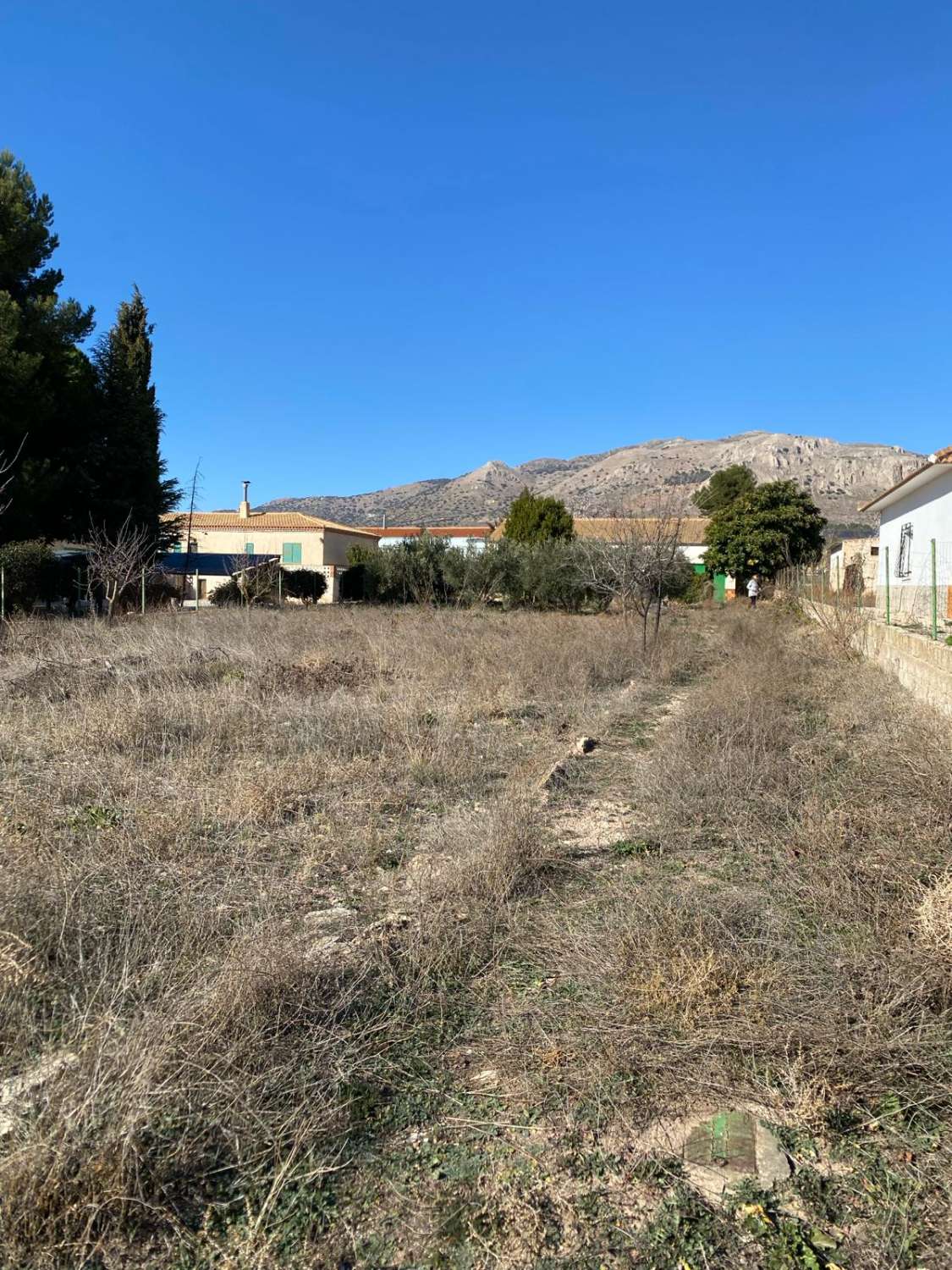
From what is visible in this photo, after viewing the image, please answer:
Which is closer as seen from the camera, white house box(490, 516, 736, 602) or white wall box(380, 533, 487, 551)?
white house box(490, 516, 736, 602)

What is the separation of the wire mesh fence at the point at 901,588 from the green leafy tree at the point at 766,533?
380 inches

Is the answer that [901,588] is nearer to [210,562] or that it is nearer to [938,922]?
[938,922]

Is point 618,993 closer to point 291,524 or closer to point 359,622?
point 359,622

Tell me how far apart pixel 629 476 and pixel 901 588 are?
103 m

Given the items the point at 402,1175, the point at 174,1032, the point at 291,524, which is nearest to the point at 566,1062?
the point at 402,1175

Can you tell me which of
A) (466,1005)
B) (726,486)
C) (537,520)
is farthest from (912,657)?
(726,486)

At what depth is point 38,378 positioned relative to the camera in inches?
795

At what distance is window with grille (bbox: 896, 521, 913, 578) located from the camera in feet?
59.0

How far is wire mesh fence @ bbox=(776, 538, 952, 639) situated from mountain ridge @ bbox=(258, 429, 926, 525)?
227 feet

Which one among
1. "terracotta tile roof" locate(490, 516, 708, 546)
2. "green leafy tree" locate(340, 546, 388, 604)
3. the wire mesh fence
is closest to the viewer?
the wire mesh fence

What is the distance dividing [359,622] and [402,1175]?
55.4ft

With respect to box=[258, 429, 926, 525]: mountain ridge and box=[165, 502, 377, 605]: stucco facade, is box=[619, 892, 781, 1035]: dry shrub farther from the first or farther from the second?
box=[258, 429, 926, 525]: mountain ridge

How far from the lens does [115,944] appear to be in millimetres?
3311

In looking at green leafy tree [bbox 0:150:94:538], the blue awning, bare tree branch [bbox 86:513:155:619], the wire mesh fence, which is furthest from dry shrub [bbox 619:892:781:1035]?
the blue awning
